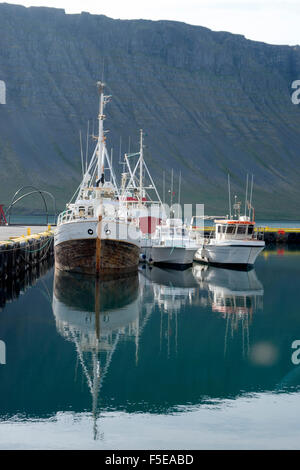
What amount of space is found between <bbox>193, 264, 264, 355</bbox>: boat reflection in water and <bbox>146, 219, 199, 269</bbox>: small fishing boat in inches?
51.4

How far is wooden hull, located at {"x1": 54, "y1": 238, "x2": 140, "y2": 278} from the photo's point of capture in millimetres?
33500

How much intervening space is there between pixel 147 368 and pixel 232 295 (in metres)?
15.0

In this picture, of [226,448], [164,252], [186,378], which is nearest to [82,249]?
[164,252]

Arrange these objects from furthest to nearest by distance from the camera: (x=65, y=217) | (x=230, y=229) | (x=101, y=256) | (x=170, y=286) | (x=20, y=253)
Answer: (x=230, y=229) → (x=65, y=217) → (x=20, y=253) → (x=170, y=286) → (x=101, y=256)

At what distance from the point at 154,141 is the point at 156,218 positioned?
138 meters

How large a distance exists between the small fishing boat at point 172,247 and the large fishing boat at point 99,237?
18.7 feet

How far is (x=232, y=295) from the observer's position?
1297 inches

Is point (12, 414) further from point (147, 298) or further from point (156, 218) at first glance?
point (156, 218)

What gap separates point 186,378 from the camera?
57.7 feet

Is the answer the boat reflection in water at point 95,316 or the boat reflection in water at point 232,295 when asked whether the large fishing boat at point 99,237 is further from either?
the boat reflection in water at point 232,295

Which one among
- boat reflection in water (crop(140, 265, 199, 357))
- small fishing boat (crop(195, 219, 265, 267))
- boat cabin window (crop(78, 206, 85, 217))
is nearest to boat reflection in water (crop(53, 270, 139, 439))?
boat reflection in water (crop(140, 265, 199, 357))

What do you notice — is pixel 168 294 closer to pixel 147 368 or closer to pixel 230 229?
pixel 230 229

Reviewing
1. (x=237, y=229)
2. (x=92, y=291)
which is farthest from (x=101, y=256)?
(x=237, y=229)

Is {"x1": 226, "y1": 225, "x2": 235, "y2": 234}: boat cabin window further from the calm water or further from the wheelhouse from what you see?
the calm water
